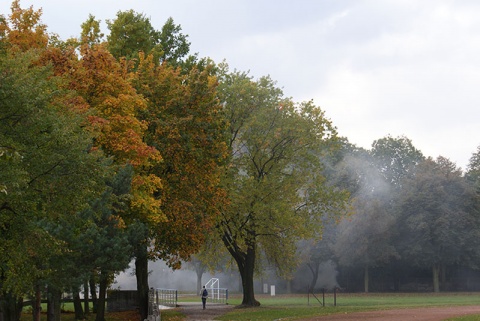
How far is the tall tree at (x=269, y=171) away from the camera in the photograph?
46312 millimetres

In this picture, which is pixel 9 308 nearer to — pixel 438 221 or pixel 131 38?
pixel 131 38

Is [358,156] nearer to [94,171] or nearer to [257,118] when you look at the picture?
[257,118]

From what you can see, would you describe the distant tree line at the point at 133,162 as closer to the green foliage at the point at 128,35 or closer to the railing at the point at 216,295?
the green foliage at the point at 128,35

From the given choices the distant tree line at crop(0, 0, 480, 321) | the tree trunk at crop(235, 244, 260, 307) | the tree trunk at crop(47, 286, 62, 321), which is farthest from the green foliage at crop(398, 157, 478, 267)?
the tree trunk at crop(47, 286, 62, 321)

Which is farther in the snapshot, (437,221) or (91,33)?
(437,221)

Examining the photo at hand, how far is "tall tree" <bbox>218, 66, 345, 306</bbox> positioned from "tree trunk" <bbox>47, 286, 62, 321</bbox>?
1823 cm

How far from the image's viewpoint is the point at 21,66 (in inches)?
795

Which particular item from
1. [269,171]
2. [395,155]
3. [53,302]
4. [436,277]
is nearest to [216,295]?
[269,171]

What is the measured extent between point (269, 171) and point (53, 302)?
23.1 m

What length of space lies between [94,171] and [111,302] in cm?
2451

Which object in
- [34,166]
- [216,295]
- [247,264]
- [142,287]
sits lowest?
[216,295]

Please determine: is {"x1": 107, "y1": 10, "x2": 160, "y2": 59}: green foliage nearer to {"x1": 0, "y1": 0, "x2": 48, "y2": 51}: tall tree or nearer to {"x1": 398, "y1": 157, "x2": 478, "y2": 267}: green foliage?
{"x1": 0, "y1": 0, "x2": 48, "y2": 51}: tall tree

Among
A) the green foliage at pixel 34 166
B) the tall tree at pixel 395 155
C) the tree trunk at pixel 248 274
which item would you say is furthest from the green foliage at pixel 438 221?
the green foliage at pixel 34 166

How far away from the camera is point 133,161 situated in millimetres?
31828
